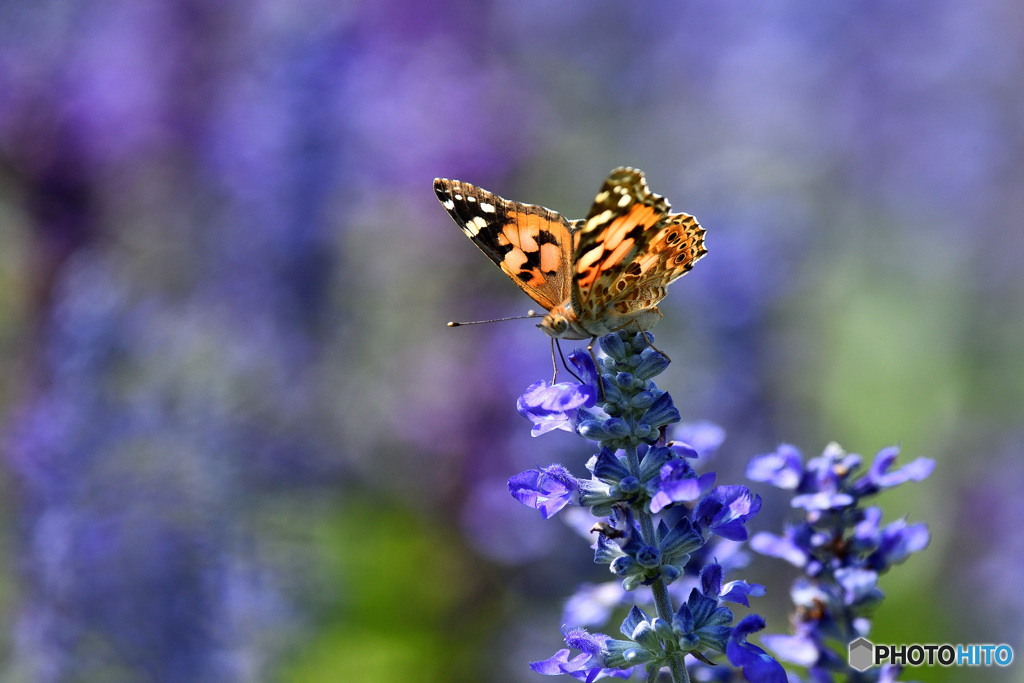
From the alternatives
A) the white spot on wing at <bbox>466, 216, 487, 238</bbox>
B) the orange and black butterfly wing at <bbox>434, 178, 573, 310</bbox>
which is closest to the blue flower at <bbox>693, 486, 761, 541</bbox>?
the orange and black butterfly wing at <bbox>434, 178, 573, 310</bbox>

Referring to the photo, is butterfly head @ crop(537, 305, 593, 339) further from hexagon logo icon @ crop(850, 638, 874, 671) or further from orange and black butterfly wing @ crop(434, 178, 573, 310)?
hexagon logo icon @ crop(850, 638, 874, 671)

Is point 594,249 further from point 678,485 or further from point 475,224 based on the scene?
point 678,485

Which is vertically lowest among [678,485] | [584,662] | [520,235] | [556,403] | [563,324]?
[584,662]

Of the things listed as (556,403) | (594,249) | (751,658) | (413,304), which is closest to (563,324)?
(594,249)

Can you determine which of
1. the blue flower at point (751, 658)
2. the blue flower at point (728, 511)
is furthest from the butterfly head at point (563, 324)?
the blue flower at point (751, 658)

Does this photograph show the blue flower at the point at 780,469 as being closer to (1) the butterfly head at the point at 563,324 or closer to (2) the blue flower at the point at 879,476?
(2) the blue flower at the point at 879,476

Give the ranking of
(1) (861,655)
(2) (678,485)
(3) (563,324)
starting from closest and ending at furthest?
(2) (678,485), (1) (861,655), (3) (563,324)
